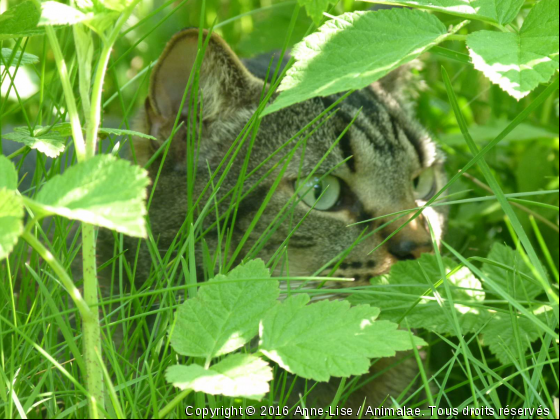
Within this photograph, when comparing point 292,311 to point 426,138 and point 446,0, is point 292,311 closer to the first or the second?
point 446,0

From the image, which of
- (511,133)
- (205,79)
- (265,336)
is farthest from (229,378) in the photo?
(511,133)

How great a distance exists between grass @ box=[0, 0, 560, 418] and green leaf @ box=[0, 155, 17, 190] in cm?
7

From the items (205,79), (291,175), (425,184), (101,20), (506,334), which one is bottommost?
(506,334)

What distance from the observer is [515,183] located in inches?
96.7

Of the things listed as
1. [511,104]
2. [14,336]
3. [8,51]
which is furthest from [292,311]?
[511,104]

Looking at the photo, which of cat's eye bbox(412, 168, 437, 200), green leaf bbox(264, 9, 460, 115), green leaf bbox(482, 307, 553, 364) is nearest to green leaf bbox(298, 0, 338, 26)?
green leaf bbox(264, 9, 460, 115)

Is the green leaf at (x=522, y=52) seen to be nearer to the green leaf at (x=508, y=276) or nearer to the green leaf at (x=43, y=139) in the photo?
the green leaf at (x=508, y=276)

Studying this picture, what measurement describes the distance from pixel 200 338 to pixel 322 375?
0.21 metres

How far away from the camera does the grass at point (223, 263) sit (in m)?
1.12

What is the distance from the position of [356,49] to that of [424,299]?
62cm

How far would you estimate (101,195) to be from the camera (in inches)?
29.9

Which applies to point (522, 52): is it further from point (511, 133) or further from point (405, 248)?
point (511, 133)

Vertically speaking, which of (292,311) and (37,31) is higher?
(37,31)

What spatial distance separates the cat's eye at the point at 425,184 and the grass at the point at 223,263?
0.11 meters
